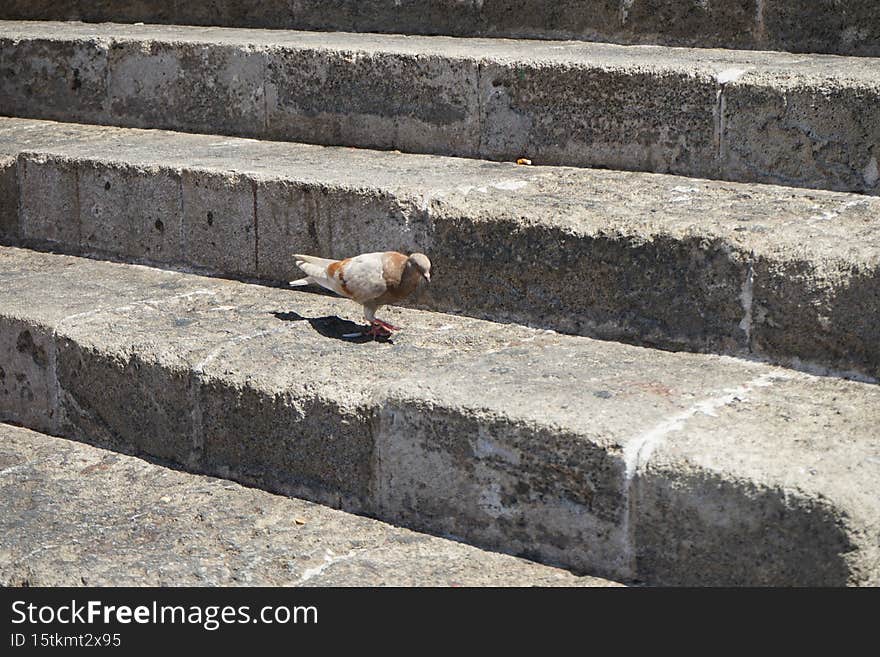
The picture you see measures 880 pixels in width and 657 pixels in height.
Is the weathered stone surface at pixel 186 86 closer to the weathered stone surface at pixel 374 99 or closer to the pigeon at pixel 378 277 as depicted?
the weathered stone surface at pixel 374 99

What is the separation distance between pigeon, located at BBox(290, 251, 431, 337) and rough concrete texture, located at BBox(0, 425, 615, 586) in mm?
653

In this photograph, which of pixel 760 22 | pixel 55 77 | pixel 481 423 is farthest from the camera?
pixel 55 77

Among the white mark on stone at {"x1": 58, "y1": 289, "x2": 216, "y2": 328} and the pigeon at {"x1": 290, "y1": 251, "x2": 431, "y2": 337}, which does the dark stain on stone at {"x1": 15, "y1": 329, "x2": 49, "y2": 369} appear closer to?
the white mark on stone at {"x1": 58, "y1": 289, "x2": 216, "y2": 328}

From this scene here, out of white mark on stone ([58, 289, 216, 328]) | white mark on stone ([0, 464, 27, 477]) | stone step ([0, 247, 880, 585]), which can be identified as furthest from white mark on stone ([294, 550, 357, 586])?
white mark on stone ([58, 289, 216, 328])

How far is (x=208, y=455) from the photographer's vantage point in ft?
13.1

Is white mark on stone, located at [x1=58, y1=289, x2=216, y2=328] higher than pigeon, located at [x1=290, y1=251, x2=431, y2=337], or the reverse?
pigeon, located at [x1=290, y1=251, x2=431, y2=337]

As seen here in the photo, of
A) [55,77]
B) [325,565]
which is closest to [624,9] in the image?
[55,77]

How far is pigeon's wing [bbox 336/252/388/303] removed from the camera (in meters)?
3.91

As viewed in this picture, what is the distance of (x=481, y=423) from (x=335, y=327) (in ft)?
3.13

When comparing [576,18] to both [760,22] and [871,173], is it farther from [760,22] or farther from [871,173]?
[871,173]

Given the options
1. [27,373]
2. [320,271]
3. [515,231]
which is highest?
[515,231]

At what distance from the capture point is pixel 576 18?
5441 mm

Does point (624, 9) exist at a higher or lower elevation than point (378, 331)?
higher

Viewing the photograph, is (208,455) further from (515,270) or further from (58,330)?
(515,270)
